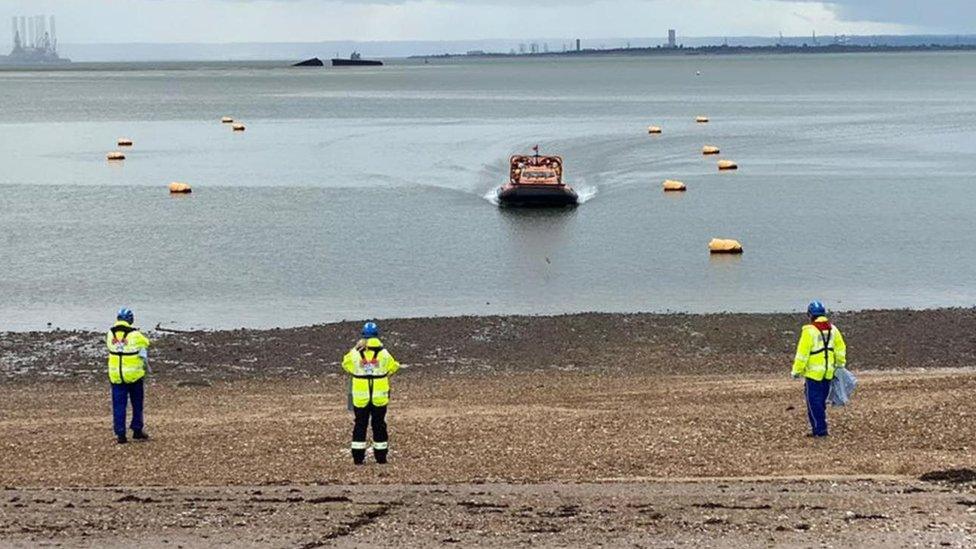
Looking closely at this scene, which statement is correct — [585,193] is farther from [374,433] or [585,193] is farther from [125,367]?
[374,433]

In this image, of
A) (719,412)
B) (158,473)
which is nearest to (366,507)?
(158,473)

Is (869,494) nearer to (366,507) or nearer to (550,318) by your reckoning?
(366,507)

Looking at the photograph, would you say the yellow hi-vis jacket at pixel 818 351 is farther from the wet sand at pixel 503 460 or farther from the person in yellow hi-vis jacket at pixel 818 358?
the wet sand at pixel 503 460

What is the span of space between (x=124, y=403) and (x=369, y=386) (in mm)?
3865

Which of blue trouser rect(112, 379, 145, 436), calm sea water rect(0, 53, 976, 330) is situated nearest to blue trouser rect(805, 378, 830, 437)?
blue trouser rect(112, 379, 145, 436)

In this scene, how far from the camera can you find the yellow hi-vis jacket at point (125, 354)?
19938 millimetres

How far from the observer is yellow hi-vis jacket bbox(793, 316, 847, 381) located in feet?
61.8

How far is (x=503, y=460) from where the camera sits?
18.5 m

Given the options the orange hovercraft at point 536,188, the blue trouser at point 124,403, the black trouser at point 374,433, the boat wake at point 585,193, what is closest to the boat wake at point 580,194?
the boat wake at point 585,193

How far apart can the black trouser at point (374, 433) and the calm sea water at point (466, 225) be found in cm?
2075

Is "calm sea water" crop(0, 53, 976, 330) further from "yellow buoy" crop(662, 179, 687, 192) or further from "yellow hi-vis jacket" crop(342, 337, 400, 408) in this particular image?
"yellow hi-vis jacket" crop(342, 337, 400, 408)

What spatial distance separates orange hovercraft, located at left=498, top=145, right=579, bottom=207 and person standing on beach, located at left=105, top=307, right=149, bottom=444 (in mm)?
46971

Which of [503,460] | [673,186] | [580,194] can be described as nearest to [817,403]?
[503,460]

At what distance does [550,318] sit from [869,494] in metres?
21.7
